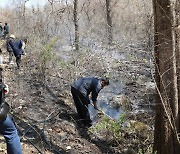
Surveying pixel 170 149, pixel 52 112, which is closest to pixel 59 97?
pixel 52 112

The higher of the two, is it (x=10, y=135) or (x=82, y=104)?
(x=10, y=135)

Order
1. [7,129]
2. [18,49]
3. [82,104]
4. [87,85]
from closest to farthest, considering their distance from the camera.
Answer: [7,129] → [87,85] → [82,104] → [18,49]

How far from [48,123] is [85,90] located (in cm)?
112

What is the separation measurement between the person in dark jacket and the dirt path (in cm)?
33

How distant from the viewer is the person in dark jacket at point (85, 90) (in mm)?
6566

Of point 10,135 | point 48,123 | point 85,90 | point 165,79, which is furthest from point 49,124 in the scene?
point 10,135

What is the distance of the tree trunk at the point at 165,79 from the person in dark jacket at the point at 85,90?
5.05 feet

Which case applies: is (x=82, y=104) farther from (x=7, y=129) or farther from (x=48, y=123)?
(x=7, y=129)

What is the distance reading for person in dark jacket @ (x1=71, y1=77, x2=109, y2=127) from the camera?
6566mm

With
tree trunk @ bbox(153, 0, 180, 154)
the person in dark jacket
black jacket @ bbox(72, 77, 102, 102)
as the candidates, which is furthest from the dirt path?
tree trunk @ bbox(153, 0, 180, 154)

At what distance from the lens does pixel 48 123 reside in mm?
6762

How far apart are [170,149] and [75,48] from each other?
693cm

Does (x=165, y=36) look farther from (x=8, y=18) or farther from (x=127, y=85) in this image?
(x=8, y=18)

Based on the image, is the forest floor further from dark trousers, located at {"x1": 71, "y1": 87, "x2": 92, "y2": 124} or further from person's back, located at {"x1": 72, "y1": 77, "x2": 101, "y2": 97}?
person's back, located at {"x1": 72, "y1": 77, "x2": 101, "y2": 97}
